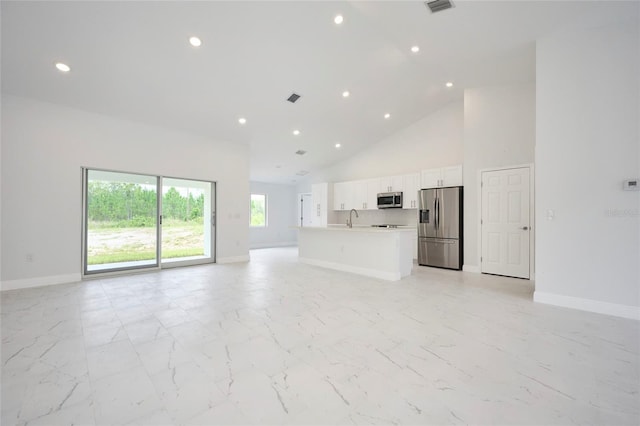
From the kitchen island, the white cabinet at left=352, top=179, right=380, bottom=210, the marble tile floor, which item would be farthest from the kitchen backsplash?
the marble tile floor

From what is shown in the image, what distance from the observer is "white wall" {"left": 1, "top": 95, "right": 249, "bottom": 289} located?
4.20 meters

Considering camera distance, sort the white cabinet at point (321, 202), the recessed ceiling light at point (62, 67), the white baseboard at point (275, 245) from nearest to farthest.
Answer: the recessed ceiling light at point (62, 67) < the white cabinet at point (321, 202) < the white baseboard at point (275, 245)

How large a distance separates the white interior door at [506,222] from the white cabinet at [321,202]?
184 inches

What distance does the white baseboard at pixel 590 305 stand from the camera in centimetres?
307

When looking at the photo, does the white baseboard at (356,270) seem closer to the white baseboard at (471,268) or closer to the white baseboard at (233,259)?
the white baseboard at (233,259)

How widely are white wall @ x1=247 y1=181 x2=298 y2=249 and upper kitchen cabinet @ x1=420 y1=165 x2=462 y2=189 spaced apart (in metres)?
5.74

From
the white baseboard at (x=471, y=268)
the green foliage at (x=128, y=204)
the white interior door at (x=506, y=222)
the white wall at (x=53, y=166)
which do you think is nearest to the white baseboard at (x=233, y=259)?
the green foliage at (x=128, y=204)

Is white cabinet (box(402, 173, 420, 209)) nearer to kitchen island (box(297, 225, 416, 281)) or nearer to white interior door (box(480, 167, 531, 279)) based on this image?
kitchen island (box(297, 225, 416, 281))

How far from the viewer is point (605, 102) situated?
3234 mm

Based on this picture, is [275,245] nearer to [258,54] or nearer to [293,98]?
[293,98]

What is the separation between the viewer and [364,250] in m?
5.34

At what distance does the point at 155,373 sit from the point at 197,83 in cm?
428

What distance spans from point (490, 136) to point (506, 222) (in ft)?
5.63

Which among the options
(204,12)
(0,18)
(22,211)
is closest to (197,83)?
(204,12)
